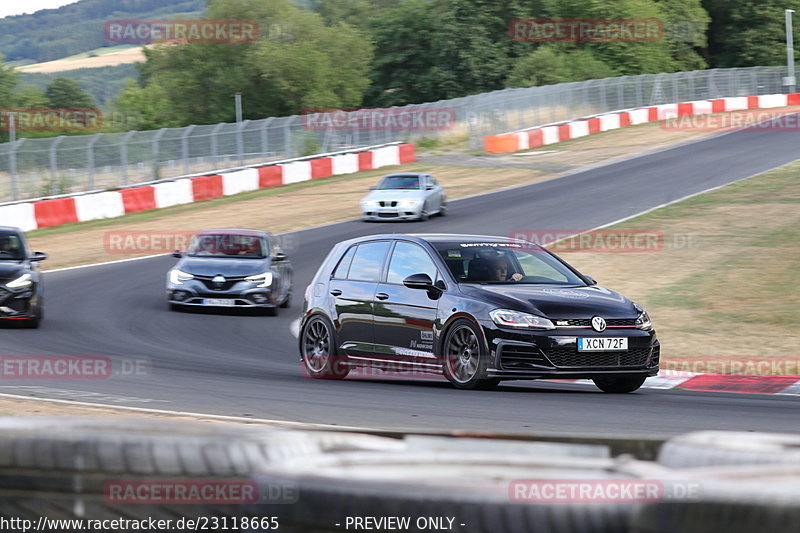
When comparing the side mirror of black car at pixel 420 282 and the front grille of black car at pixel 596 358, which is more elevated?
the side mirror of black car at pixel 420 282

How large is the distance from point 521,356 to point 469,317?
2.01 ft

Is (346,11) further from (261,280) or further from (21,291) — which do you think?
(21,291)

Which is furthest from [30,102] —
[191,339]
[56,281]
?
[191,339]

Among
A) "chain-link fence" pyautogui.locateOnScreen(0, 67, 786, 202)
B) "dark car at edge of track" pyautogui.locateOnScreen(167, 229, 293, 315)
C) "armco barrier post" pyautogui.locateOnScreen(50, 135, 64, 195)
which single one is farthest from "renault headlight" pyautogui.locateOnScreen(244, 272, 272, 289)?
"armco barrier post" pyautogui.locateOnScreen(50, 135, 64, 195)

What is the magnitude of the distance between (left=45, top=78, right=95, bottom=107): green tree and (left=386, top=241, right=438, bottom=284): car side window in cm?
14659

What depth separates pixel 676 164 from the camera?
3844 cm

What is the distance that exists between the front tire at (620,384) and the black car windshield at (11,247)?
936cm

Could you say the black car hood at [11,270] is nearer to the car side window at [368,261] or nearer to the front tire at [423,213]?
the car side window at [368,261]

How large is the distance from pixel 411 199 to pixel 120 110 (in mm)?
106801

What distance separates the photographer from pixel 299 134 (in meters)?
42.3

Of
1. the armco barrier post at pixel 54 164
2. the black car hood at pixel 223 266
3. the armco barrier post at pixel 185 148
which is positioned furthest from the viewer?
the armco barrier post at pixel 185 148

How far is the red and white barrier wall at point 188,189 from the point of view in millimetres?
30384

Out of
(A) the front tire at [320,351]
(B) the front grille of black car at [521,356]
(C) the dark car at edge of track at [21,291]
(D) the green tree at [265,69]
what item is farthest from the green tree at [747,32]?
(B) the front grille of black car at [521,356]

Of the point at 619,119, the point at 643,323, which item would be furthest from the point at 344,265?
the point at 619,119
